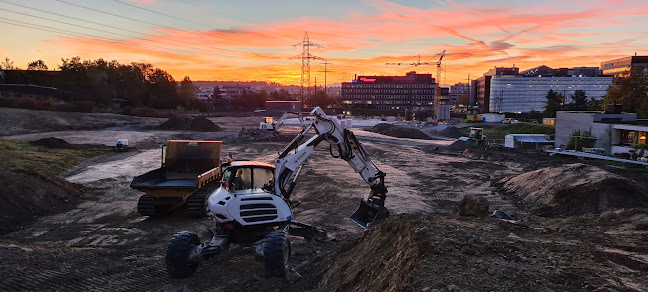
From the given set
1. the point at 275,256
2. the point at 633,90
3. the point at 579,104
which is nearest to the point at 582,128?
the point at 633,90

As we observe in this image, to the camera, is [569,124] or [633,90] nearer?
[569,124]

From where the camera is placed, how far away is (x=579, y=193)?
62.8ft

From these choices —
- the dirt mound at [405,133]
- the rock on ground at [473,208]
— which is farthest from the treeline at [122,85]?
the rock on ground at [473,208]

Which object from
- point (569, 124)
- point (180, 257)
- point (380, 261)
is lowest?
point (180, 257)

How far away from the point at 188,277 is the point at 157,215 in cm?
770

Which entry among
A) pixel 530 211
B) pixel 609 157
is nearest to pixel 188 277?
pixel 530 211

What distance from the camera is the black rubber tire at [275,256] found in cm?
980

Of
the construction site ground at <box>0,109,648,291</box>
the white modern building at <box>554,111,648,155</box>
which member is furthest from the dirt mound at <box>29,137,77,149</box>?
the white modern building at <box>554,111,648,155</box>

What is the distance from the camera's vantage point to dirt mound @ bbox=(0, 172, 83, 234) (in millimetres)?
16969

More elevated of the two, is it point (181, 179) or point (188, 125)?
point (188, 125)

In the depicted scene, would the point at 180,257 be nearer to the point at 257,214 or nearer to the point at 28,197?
the point at 257,214

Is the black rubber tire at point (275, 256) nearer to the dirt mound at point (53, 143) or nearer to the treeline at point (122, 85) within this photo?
the dirt mound at point (53, 143)

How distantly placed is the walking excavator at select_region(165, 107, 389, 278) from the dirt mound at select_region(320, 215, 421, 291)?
1521 mm

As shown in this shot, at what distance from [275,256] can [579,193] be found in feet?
51.1
